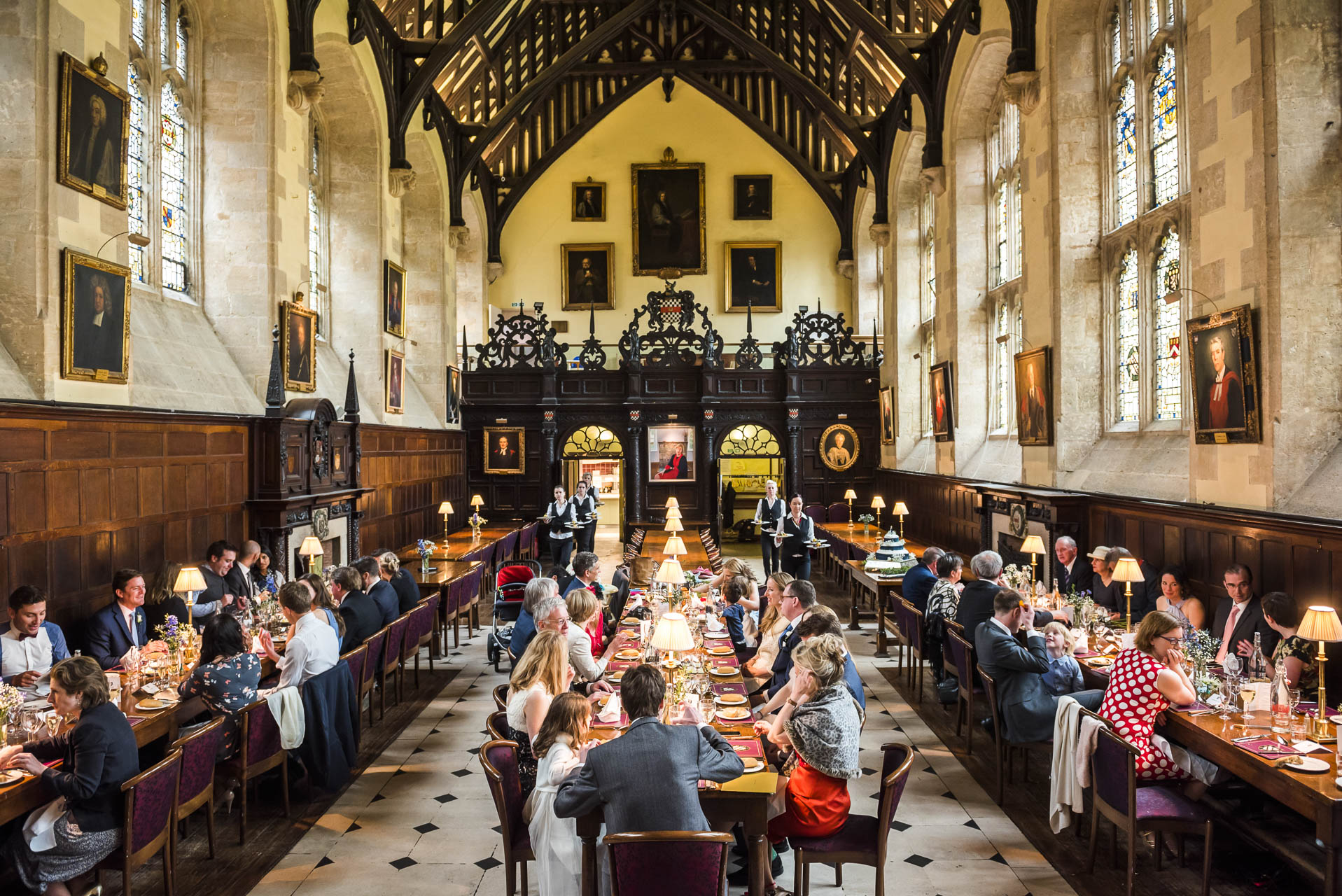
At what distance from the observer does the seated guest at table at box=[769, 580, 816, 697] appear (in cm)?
562

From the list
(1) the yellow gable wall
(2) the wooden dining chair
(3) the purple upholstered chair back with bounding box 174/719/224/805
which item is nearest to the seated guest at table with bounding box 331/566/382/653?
(3) the purple upholstered chair back with bounding box 174/719/224/805

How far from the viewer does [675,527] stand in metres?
8.91

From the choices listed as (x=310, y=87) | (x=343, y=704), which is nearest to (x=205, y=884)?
(x=343, y=704)

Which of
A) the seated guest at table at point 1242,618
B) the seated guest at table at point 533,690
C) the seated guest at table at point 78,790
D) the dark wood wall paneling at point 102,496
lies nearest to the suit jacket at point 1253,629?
the seated guest at table at point 1242,618

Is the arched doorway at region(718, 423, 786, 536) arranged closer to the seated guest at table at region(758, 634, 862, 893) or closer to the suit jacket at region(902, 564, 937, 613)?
the suit jacket at region(902, 564, 937, 613)

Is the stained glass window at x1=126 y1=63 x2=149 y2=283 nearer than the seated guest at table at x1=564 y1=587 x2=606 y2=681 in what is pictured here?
No

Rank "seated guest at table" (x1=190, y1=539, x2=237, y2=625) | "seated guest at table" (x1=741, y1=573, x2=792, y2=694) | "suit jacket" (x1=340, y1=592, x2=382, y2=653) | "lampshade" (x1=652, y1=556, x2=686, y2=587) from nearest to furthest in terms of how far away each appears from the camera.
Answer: "seated guest at table" (x1=741, y1=573, x2=792, y2=694) < "lampshade" (x1=652, y1=556, x2=686, y2=587) < "suit jacket" (x1=340, y1=592, x2=382, y2=653) < "seated guest at table" (x1=190, y1=539, x2=237, y2=625)

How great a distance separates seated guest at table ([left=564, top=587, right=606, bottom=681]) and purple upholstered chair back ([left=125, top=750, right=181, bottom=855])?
80.4 inches

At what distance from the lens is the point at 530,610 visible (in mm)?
5816

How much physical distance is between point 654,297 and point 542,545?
18.8 ft

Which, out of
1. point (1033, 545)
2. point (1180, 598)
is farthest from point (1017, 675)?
point (1033, 545)

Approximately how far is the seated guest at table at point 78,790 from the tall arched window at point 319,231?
10005mm

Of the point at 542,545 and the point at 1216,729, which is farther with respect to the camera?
the point at 542,545

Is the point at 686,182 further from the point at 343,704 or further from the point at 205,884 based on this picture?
the point at 205,884
